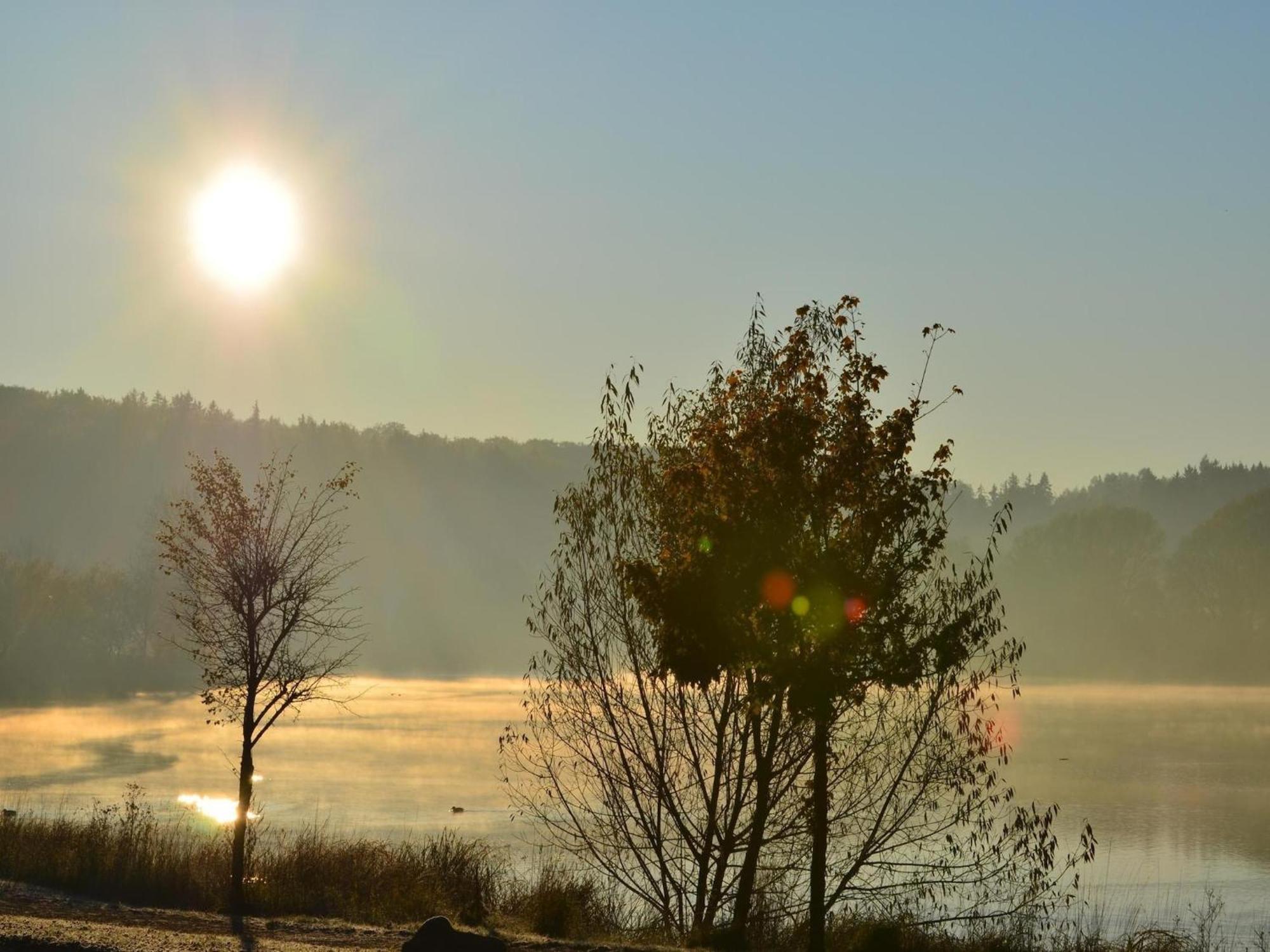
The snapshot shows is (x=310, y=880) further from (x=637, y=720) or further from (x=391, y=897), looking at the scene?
(x=637, y=720)

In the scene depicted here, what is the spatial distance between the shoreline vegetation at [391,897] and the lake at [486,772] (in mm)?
6908

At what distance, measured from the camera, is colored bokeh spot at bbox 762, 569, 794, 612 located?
679 inches

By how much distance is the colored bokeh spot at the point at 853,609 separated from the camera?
1712cm

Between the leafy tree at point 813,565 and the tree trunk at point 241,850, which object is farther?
the tree trunk at point 241,850

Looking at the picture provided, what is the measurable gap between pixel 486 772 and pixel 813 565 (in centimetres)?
4030

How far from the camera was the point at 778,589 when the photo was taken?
17.3 meters

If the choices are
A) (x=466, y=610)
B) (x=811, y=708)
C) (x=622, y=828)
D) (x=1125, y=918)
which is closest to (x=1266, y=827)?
(x=1125, y=918)

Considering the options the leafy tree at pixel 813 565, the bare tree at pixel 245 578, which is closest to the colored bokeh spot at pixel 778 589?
the leafy tree at pixel 813 565

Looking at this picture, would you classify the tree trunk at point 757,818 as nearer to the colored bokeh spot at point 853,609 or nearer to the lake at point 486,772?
the colored bokeh spot at point 853,609

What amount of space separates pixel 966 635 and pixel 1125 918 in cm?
1340

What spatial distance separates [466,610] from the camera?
184500 millimetres

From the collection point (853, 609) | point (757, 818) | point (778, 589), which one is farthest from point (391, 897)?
point (853, 609)

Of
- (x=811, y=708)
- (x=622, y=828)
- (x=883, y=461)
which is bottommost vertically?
(x=622, y=828)

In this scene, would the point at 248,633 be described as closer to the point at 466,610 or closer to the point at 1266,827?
the point at 1266,827
